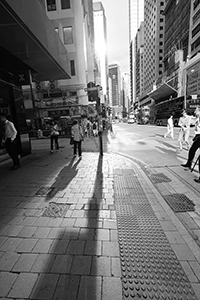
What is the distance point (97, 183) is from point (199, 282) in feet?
10.1

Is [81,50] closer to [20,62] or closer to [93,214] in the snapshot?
[20,62]

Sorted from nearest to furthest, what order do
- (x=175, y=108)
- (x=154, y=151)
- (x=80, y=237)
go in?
(x=80, y=237) < (x=154, y=151) < (x=175, y=108)

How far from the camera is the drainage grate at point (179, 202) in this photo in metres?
3.25

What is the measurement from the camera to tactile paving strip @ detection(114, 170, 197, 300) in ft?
5.57

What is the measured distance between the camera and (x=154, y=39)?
8006 cm

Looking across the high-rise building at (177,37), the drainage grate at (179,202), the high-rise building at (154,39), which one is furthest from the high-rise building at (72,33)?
the high-rise building at (154,39)

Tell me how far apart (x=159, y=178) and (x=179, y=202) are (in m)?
1.46

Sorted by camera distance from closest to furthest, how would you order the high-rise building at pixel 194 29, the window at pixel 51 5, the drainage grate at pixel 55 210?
1. the drainage grate at pixel 55 210
2. the window at pixel 51 5
3. the high-rise building at pixel 194 29

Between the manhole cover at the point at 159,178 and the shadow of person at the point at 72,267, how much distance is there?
103 inches

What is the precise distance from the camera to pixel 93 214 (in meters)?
3.09

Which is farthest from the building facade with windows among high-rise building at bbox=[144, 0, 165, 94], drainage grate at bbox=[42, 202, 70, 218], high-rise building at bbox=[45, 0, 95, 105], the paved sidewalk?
high-rise building at bbox=[144, 0, 165, 94]

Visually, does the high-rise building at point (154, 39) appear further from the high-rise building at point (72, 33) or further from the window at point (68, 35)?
the window at point (68, 35)

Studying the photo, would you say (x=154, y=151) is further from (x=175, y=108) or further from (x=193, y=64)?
(x=175, y=108)

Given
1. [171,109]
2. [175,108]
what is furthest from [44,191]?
[171,109]
